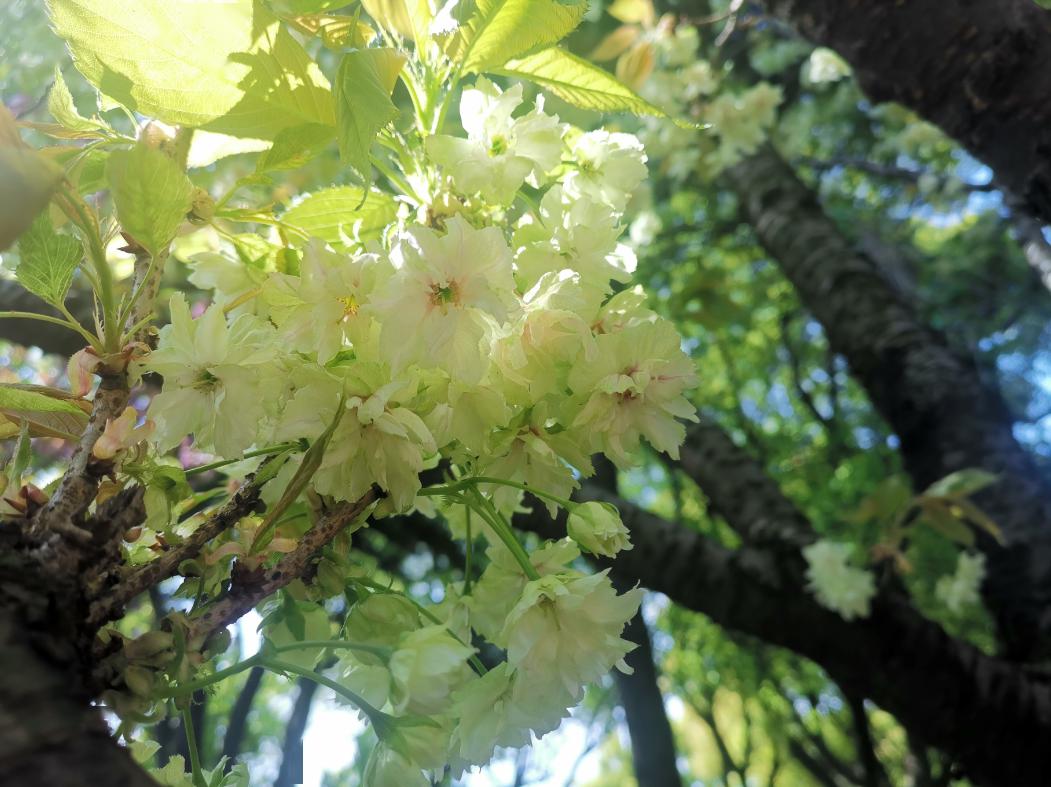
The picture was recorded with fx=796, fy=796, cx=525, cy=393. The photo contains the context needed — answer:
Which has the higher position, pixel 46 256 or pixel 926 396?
pixel 46 256

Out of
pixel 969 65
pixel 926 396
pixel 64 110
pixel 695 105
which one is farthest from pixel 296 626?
pixel 695 105

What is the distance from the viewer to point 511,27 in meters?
0.59

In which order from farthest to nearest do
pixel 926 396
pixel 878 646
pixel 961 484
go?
pixel 926 396, pixel 961 484, pixel 878 646

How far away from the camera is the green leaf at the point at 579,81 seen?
67 centimetres

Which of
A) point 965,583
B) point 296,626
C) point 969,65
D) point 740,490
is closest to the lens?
point 296,626

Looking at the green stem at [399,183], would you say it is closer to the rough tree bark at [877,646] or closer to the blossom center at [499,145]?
the blossom center at [499,145]

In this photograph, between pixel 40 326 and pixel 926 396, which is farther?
pixel 926 396

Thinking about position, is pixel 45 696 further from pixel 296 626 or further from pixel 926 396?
pixel 926 396

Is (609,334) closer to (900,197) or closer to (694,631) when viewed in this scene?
(900,197)

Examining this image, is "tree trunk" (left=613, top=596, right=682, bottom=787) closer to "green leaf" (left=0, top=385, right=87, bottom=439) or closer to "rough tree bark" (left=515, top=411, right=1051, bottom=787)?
"rough tree bark" (left=515, top=411, right=1051, bottom=787)

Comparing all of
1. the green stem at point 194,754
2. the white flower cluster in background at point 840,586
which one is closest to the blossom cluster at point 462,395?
the green stem at point 194,754

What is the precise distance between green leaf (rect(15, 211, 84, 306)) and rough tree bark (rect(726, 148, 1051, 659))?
2.04 meters

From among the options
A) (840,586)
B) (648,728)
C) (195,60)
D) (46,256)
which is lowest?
(648,728)

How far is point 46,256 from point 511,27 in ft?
1.16
